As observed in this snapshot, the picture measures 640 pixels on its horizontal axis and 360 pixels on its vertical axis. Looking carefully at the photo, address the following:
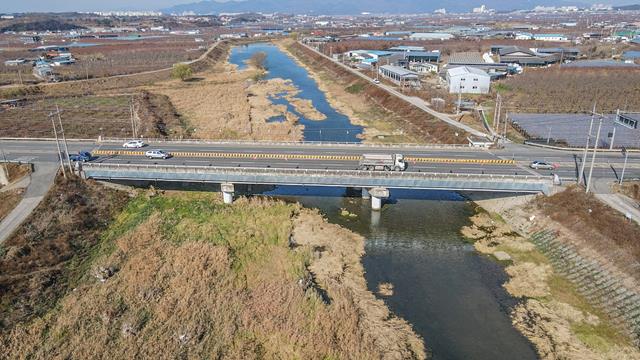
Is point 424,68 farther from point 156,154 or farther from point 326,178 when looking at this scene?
point 156,154

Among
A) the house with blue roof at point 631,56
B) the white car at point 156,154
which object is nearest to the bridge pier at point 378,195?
the white car at point 156,154

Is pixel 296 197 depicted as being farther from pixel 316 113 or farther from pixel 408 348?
pixel 316 113

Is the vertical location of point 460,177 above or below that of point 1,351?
above

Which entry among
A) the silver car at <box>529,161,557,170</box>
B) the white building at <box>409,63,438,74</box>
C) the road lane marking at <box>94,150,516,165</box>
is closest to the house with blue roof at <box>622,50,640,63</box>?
the white building at <box>409,63,438,74</box>

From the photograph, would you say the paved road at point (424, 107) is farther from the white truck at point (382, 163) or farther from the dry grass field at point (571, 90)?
the white truck at point (382, 163)

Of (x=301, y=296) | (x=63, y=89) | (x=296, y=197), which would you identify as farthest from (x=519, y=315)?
(x=63, y=89)

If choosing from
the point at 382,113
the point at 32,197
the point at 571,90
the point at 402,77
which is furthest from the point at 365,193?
the point at 571,90
